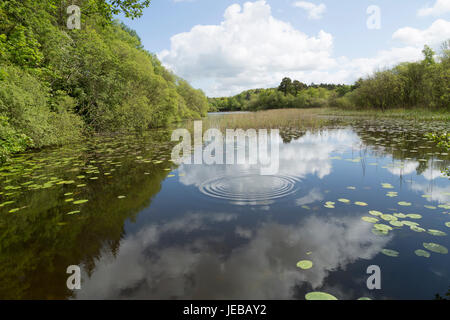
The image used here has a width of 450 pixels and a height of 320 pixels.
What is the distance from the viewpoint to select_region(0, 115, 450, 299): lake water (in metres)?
2.34

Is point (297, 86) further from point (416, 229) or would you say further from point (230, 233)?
point (230, 233)

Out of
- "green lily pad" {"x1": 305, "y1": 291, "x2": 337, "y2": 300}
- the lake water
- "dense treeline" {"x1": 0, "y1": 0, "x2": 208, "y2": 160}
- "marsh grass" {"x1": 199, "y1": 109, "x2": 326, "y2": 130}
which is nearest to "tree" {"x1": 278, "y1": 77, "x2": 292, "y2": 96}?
"marsh grass" {"x1": 199, "y1": 109, "x2": 326, "y2": 130}

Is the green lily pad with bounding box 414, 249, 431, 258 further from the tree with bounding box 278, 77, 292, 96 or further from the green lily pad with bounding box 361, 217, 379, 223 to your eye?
the tree with bounding box 278, 77, 292, 96

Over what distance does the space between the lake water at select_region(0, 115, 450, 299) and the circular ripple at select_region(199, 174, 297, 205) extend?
0.03 metres

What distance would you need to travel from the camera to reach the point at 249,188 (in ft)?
16.6

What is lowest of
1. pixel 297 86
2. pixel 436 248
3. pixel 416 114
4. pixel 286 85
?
pixel 436 248

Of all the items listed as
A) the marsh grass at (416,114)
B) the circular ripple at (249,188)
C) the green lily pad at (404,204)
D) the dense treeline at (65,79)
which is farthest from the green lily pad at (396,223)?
the marsh grass at (416,114)

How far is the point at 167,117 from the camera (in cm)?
2688

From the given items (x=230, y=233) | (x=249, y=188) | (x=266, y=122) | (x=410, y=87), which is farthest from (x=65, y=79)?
(x=410, y=87)

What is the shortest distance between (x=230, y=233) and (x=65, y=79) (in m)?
16.8

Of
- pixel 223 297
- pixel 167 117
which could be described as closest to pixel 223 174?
pixel 223 297

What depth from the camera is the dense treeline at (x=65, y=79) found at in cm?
895

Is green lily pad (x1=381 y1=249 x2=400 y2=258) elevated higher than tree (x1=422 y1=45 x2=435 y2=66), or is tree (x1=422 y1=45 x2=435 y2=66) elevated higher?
tree (x1=422 y1=45 x2=435 y2=66)
